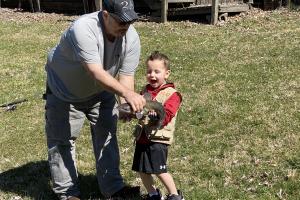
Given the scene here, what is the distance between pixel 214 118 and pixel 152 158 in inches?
117

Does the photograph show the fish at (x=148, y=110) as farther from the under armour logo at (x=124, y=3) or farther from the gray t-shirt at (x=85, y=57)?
the under armour logo at (x=124, y=3)

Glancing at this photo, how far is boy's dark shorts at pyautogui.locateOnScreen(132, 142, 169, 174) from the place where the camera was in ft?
16.6

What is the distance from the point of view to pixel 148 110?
15.3 feet

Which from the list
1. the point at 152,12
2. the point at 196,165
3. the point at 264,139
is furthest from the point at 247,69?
the point at 152,12

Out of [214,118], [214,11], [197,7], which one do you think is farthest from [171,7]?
[214,118]

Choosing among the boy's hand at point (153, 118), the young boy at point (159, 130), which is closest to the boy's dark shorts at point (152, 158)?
the young boy at point (159, 130)

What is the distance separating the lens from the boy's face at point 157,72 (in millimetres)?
4922

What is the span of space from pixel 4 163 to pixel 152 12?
33.9 ft

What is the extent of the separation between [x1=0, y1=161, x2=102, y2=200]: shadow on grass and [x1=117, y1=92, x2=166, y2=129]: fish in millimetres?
1563

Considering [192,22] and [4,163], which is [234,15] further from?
[4,163]

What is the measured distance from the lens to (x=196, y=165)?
643cm

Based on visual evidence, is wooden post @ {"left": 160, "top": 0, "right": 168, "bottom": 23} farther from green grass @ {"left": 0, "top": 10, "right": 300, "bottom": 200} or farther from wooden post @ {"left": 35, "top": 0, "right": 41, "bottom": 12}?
wooden post @ {"left": 35, "top": 0, "right": 41, "bottom": 12}

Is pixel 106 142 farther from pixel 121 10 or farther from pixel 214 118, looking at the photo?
pixel 214 118

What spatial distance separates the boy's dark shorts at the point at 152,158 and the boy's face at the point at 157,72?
58 centimetres
